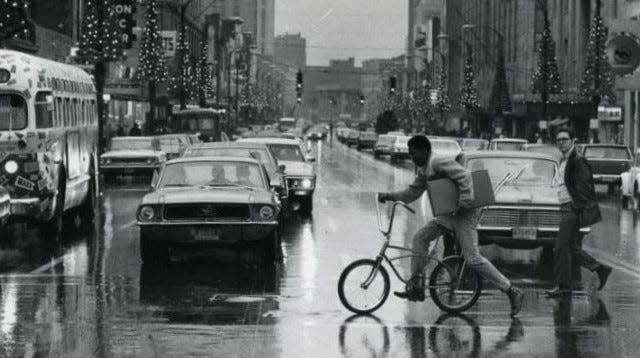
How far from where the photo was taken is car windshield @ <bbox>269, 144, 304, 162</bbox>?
29.6m

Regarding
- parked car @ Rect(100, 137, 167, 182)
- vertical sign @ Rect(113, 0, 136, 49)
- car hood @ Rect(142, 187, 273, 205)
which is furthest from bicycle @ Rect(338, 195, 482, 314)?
vertical sign @ Rect(113, 0, 136, 49)

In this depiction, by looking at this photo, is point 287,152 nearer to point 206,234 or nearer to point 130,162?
point 206,234

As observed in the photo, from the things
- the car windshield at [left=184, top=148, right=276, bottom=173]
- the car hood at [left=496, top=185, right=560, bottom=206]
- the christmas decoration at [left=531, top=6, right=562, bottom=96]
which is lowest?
the car hood at [left=496, top=185, right=560, bottom=206]

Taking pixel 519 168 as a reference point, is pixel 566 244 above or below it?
below

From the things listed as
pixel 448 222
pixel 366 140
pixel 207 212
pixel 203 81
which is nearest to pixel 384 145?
pixel 366 140

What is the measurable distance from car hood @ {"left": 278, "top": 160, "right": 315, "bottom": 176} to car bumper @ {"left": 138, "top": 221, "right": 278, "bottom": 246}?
1062cm

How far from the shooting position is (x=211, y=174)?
61.0 feet

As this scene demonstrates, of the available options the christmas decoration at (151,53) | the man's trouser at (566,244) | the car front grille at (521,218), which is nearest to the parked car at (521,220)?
the car front grille at (521,218)

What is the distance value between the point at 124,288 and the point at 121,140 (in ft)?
103

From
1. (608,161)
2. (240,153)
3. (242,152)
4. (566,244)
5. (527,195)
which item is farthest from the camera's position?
(608,161)

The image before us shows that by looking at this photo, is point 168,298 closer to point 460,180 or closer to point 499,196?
point 460,180

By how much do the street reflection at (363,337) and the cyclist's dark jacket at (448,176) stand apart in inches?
49.3

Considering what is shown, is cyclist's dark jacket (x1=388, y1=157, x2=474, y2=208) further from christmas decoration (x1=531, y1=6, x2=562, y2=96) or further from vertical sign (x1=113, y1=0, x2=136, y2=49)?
christmas decoration (x1=531, y1=6, x2=562, y2=96)

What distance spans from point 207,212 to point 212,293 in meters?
2.58
